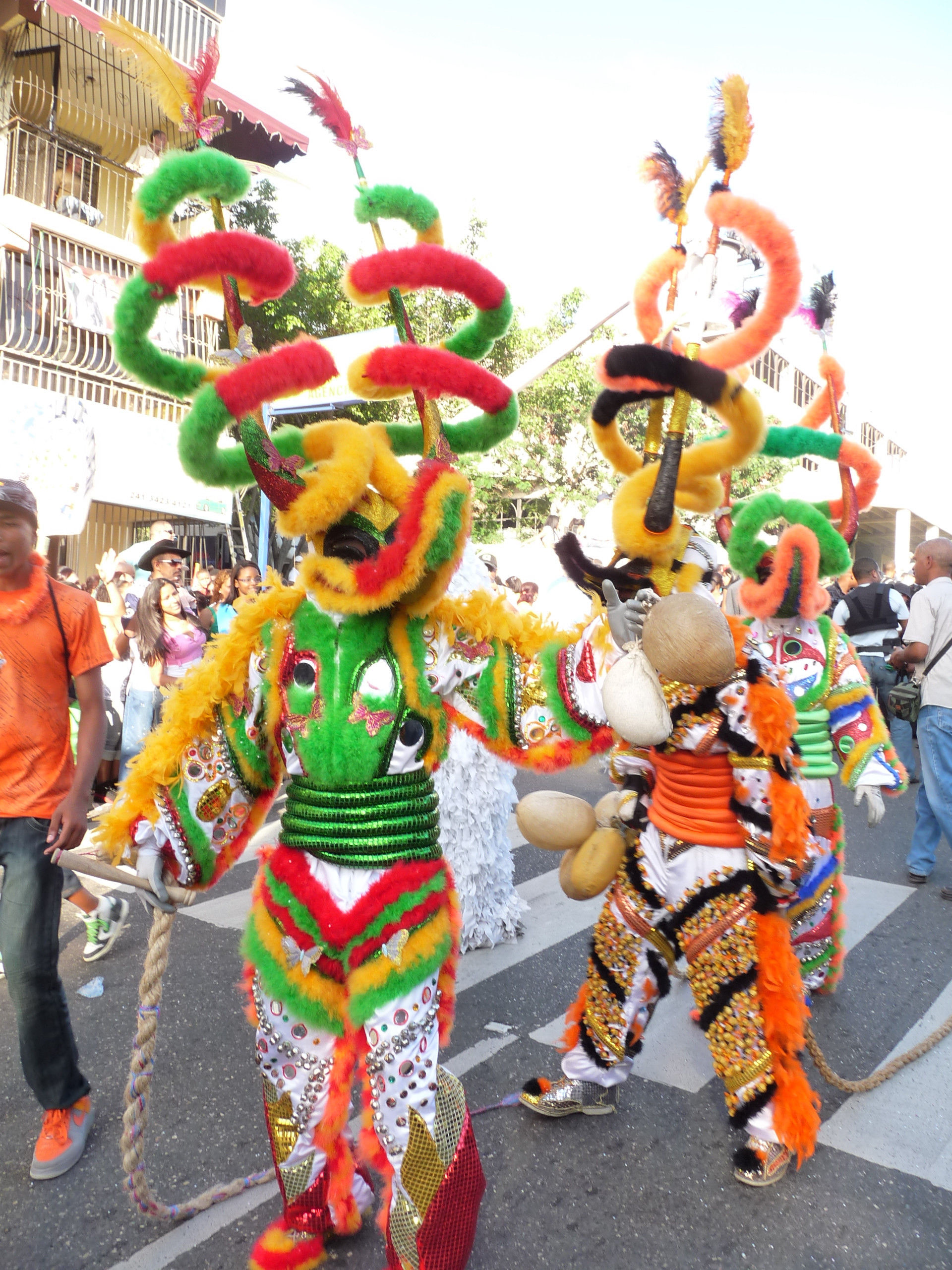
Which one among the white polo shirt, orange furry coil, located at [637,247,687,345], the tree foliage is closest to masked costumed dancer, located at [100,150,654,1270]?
orange furry coil, located at [637,247,687,345]

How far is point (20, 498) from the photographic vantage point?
258 cm

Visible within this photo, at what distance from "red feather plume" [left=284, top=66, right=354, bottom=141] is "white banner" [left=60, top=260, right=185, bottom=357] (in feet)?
34.8

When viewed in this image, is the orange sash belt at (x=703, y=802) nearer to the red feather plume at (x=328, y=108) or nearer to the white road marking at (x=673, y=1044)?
the white road marking at (x=673, y=1044)

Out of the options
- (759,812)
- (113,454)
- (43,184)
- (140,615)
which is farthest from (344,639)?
(43,184)

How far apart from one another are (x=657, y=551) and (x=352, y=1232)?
1923 mm

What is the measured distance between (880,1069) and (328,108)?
348 cm

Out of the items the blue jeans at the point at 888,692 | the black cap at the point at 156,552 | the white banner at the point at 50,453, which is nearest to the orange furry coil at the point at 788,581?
the black cap at the point at 156,552

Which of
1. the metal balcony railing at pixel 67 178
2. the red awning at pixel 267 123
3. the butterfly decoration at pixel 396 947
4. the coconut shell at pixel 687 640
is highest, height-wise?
the red awning at pixel 267 123

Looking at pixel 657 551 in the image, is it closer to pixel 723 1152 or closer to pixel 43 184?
pixel 723 1152

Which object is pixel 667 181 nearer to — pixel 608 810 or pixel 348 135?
pixel 348 135

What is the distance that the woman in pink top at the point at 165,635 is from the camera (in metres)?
5.59

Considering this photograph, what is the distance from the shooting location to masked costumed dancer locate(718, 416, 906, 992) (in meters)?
3.51

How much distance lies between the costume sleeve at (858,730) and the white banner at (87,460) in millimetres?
7605

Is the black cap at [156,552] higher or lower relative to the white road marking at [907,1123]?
higher
